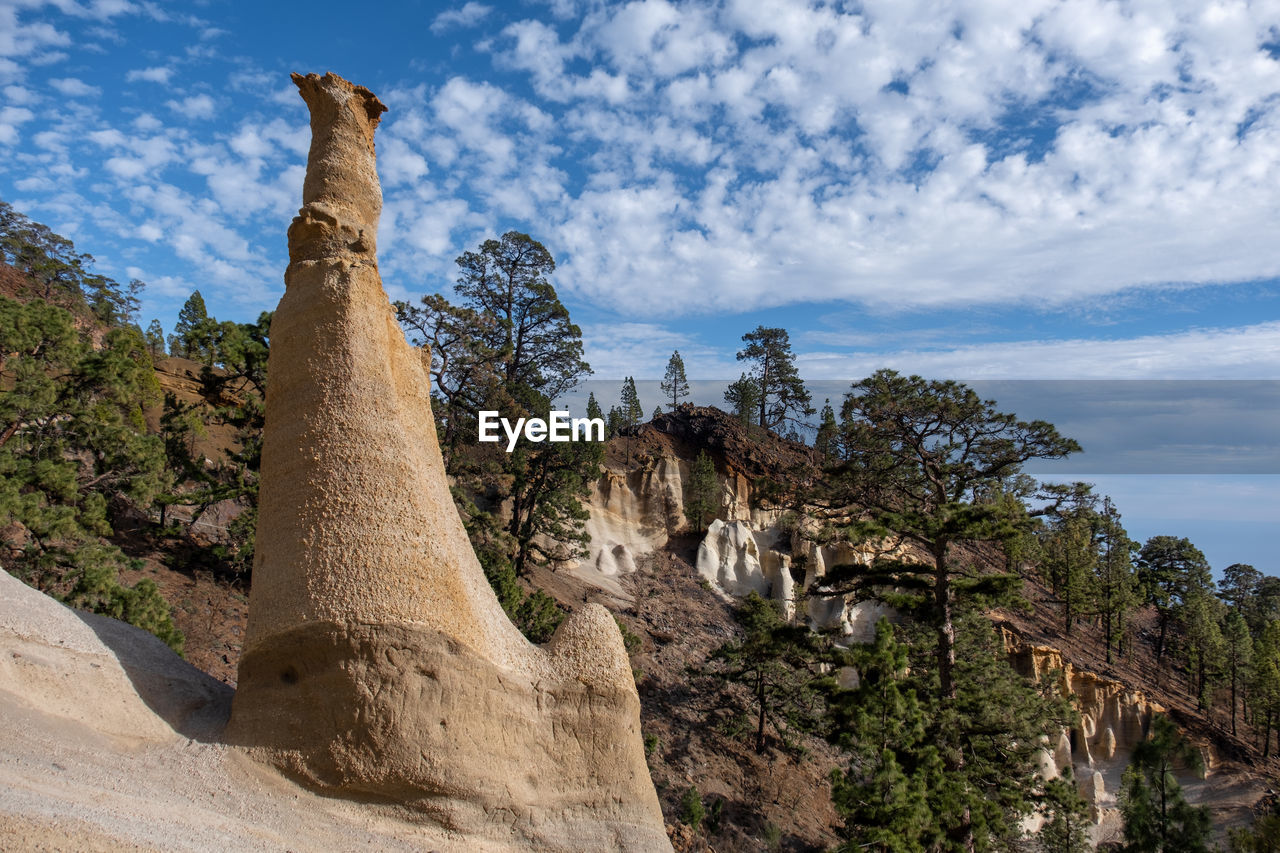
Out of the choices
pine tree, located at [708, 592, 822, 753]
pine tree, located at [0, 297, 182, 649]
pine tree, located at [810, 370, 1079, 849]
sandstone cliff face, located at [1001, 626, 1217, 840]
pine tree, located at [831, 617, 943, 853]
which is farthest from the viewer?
sandstone cliff face, located at [1001, 626, 1217, 840]

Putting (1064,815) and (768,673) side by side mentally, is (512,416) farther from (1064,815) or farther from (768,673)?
(1064,815)

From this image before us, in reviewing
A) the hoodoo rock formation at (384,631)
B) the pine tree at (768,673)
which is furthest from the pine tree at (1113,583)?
the hoodoo rock formation at (384,631)

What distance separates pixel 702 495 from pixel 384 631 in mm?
35476

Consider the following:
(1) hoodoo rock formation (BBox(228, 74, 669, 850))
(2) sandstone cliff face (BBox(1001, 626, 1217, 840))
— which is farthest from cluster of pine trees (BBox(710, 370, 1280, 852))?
(2) sandstone cliff face (BBox(1001, 626, 1217, 840))

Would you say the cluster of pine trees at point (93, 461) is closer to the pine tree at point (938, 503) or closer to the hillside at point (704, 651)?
the hillside at point (704, 651)

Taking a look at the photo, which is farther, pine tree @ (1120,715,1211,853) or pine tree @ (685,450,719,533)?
pine tree @ (685,450,719,533)

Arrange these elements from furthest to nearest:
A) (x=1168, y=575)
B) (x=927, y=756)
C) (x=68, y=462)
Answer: (x=1168, y=575), (x=927, y=756), (x=68, y=462)

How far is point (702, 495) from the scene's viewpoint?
4191 cm

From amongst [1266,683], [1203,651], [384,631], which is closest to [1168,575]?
[1203,651]

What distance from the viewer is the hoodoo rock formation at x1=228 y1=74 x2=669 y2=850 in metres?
6.97

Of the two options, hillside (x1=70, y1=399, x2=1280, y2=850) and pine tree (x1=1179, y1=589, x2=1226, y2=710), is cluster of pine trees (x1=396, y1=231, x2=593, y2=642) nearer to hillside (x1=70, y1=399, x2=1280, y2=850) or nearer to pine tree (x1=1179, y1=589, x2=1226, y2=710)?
hillside (x1=70, y1=399, x2=1280, y2=850)

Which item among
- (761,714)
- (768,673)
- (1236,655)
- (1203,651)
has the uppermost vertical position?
(768,673)
